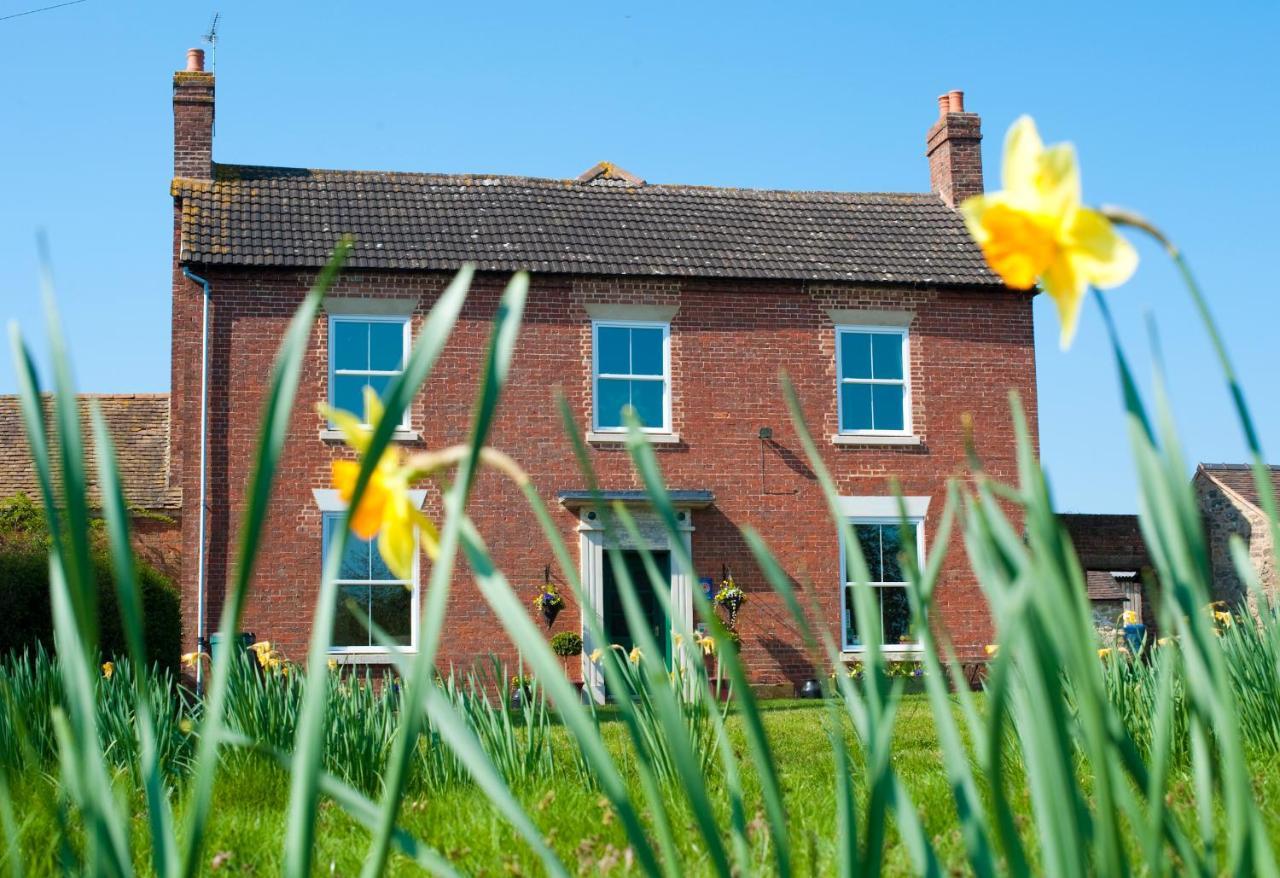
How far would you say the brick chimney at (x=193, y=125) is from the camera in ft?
53.1

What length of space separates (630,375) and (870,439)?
288cm

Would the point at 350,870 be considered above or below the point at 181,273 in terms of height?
below

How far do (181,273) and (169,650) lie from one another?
14.0 ft

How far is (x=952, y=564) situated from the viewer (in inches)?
625

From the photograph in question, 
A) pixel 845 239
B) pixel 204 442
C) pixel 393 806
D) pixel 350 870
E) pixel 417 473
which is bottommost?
pixel 350 870

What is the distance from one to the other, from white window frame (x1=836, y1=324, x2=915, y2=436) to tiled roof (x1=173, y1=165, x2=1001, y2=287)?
23.8 inches

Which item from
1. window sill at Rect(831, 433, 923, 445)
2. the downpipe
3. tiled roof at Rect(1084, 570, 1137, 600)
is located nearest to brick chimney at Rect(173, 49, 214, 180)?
the downpipe

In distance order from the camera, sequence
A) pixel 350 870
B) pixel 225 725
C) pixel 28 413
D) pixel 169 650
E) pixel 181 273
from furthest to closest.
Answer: pixel 181 273 → pixel 169 650 → pixel 225 725 → pixel 350 870 → pixel 28 413

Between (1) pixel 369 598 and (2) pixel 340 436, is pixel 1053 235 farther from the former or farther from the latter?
(1) pixel 369 598

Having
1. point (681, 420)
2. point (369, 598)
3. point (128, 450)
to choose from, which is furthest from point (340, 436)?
point (128, 450)

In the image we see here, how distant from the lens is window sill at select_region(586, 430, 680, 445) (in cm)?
1551

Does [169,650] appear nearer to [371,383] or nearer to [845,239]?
[371,383]

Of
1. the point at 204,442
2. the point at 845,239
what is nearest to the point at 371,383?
the point at 204,442

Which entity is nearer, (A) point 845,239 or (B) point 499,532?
(B) point 499,532
